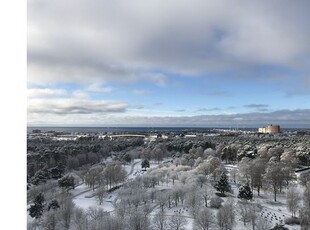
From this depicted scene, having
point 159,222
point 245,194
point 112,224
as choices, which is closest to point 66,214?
point 112,224

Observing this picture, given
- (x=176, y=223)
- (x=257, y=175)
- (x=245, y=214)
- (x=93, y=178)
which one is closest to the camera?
(x=176, y=223)

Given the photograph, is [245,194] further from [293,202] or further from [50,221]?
[50,221]

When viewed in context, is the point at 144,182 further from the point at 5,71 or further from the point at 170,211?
the point at 5,71

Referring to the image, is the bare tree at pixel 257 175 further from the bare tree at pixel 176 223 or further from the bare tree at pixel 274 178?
the bare tree at pixel 176 223

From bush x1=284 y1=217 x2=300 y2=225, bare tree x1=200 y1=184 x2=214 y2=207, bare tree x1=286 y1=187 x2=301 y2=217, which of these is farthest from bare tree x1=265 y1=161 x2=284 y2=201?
bush x1=284 y1=217 x2=300 y2=225

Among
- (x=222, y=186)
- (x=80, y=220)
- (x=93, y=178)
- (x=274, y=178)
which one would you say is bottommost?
(x=80, y=220)

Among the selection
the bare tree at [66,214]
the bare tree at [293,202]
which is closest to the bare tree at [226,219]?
the bare tree at [293,202]

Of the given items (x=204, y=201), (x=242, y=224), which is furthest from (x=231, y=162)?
(x=242, y=224)

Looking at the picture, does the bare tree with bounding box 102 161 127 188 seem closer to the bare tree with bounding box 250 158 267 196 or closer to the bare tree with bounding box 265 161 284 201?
the bare tree with bounding box 250 158 267 196

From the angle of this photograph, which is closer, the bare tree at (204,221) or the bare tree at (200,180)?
the bare tree at (204,221)
